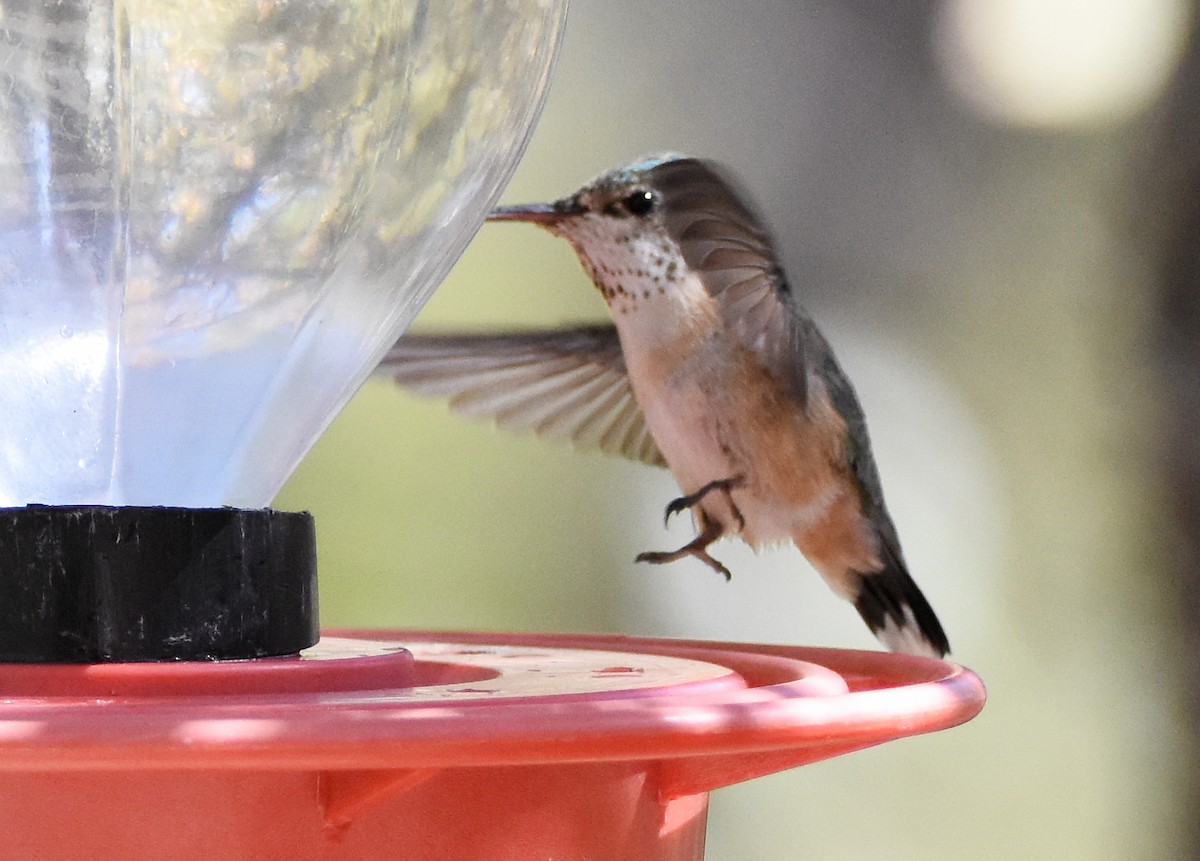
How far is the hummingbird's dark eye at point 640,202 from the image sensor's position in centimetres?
163

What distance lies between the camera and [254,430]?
1.00 m

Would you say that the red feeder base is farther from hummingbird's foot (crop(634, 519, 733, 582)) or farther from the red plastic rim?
hummingbird's foot (crop(634, 519, 733, 582))

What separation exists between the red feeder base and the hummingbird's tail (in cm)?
105

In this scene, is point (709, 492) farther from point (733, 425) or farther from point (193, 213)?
point (193, 213)

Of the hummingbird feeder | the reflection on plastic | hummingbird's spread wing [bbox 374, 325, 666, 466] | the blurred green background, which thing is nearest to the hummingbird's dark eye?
hummingbird's spread wing [bbox 374, 325, 666, 466]

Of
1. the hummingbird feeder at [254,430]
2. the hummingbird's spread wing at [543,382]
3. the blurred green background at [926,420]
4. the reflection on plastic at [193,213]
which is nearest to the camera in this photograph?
the hummingbird feeder at [254,430]

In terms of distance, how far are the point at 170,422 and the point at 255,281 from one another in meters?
0.11

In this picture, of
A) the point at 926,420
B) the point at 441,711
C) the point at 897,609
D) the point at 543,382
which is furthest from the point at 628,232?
the point at 926,420

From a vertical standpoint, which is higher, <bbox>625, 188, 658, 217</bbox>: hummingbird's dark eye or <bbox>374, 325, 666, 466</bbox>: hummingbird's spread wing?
<bbox>625, 188, 658, 217</bbox>: hummingbird's dark eye

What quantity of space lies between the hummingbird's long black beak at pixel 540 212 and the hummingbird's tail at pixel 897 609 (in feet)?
2.05

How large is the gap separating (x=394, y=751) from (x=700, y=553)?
1.21m

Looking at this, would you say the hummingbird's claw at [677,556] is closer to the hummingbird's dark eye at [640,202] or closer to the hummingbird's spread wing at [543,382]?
the hummingbird's spread wing at [543,382]

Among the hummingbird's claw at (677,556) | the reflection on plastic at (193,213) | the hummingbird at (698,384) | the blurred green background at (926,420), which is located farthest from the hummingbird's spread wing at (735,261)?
the blurred green background at (926,420)

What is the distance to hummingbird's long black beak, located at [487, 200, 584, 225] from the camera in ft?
5.08
